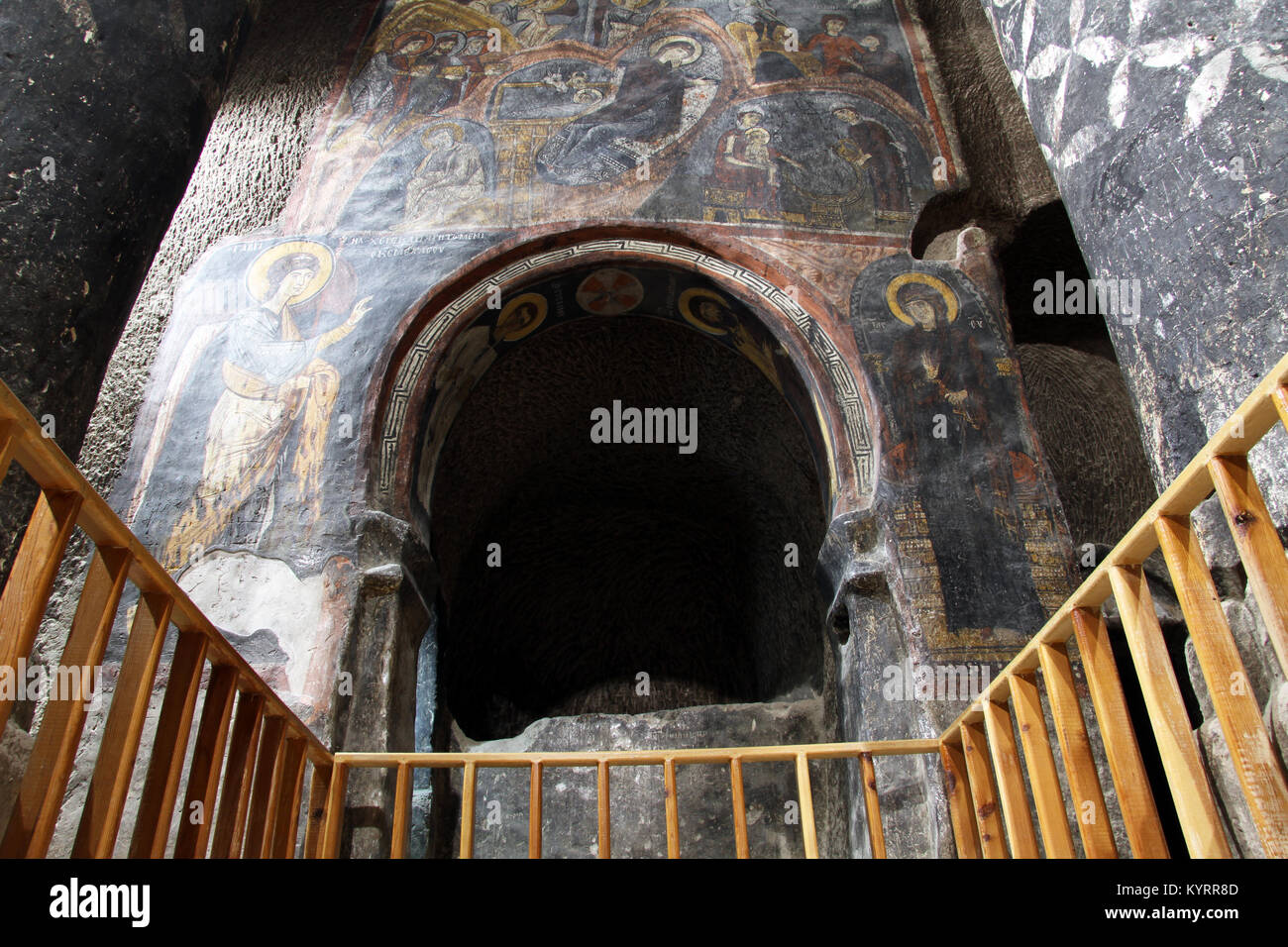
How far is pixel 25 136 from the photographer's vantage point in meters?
2.76

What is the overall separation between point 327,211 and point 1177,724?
17.3 feet

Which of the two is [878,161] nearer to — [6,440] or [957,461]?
[957,461]

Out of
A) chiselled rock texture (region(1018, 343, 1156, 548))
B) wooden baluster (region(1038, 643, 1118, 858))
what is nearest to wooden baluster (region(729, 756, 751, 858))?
wooden baluster (region(1038, 643, 1118, 858))

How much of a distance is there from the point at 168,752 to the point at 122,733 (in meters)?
0.19

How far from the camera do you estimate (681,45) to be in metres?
6.59

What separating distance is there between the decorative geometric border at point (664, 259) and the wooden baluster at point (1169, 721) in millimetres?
2776

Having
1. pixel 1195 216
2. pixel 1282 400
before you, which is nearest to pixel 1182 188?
pixel 1195 216

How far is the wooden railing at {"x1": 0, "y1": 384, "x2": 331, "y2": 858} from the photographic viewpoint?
5.20 feet

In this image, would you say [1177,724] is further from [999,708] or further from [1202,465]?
[999,708]

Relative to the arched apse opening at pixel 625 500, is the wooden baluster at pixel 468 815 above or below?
below

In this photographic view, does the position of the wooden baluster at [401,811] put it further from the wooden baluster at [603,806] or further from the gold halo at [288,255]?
the gold halo at [288,255]

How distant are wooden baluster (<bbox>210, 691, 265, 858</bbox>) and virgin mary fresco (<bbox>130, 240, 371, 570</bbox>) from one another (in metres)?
2.10

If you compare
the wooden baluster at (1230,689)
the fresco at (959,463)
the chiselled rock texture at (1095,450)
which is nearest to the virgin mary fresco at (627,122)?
the fresco at (959,463)

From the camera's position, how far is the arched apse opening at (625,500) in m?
5.38
